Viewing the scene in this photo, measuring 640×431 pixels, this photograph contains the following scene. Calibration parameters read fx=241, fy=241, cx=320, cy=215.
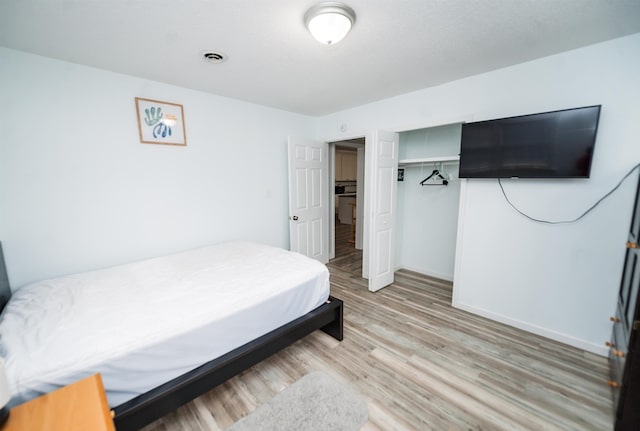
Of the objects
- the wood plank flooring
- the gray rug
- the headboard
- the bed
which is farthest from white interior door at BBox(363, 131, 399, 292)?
the headboard

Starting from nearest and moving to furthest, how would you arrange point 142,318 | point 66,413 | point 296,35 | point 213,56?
1. point 66,413
2. point 142,318
3. point 296,35
4. point 213,56

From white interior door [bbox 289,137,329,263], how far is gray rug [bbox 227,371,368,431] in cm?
216

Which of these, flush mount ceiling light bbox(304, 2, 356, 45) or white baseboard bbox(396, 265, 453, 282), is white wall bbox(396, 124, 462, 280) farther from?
flush mount ceiling light bbox(304, 2, 356, 45)

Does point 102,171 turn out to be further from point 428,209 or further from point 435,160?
point 428,209

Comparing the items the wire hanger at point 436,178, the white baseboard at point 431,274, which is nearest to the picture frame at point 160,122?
the wire hanger at point 436,178

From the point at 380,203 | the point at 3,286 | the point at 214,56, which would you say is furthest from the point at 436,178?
the point at 3,286

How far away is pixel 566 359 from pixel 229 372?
2.69 meters

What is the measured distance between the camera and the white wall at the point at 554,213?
1.91m

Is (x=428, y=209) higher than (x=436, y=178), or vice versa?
(x=436, y=178)

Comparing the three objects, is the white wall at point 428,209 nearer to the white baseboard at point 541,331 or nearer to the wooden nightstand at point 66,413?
the white baseboard at point 541,331

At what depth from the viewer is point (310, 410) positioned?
1574mm

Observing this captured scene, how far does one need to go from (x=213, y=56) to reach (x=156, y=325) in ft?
6.90

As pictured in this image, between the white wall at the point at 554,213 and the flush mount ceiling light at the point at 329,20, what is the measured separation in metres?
1.77

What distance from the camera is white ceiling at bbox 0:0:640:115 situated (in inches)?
58.5
